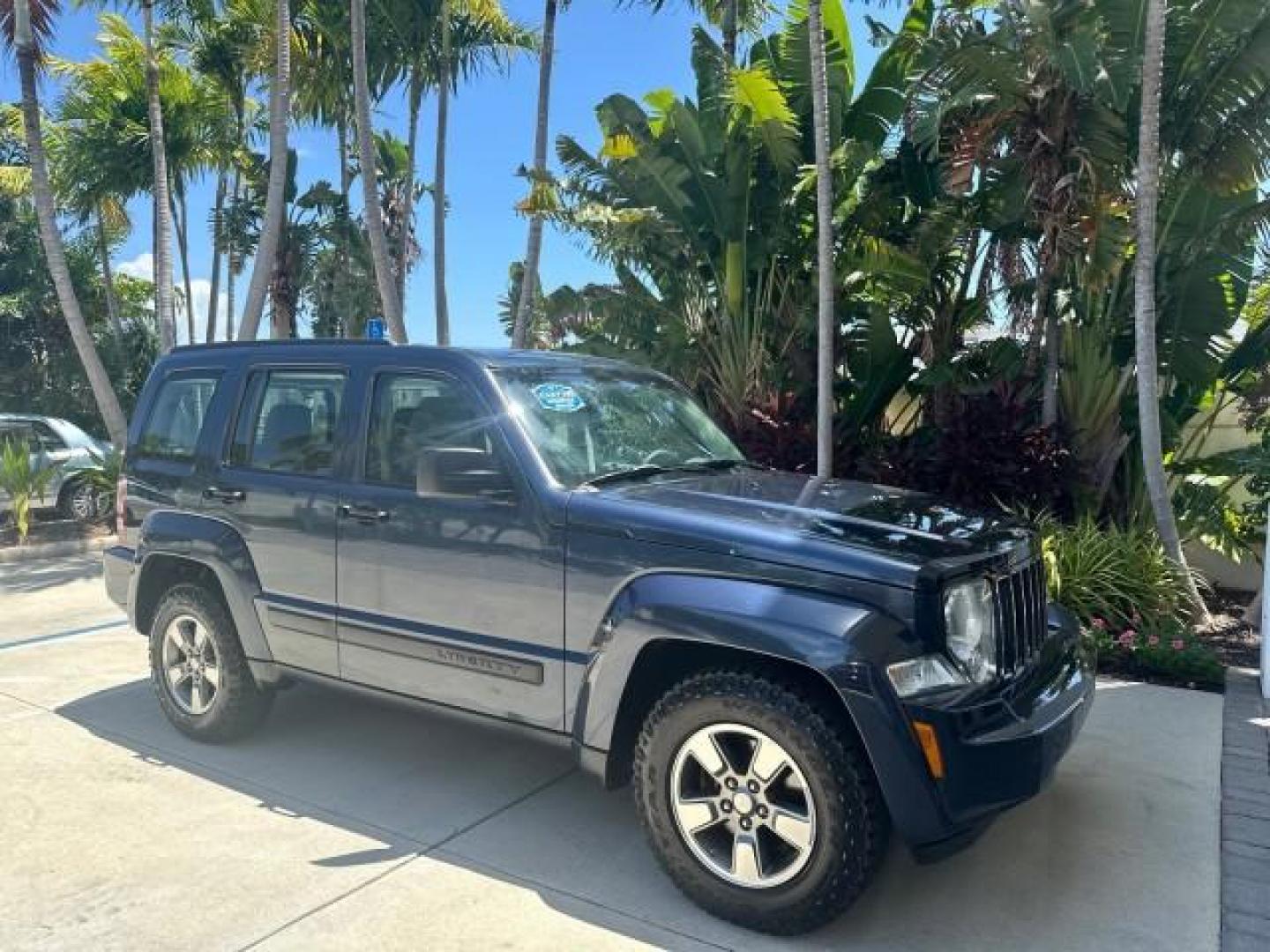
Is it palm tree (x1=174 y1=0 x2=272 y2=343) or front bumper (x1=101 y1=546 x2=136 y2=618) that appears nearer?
front bumper (x1=101 y1=546 x2=136 y2=618)

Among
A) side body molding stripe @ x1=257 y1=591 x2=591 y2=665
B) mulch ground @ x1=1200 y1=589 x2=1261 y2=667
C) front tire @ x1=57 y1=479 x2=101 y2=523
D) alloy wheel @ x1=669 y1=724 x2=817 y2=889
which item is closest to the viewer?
alloy wheel @ x1=669 y1=724 x2=817 y2=889

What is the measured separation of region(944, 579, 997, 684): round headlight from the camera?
3.10 m

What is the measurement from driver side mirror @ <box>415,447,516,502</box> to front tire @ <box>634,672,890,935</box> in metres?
1.02

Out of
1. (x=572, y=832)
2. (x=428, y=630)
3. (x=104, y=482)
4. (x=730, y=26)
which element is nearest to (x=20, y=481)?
(x=104, y=482)

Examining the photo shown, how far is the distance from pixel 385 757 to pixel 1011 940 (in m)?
2.85

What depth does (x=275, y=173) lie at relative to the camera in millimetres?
11945

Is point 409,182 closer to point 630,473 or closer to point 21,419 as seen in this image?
point 21,419

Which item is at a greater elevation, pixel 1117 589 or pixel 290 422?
pixel 290 422

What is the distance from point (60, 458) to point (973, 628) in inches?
496

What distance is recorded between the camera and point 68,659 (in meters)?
6.36

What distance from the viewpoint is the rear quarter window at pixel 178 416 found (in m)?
4.96

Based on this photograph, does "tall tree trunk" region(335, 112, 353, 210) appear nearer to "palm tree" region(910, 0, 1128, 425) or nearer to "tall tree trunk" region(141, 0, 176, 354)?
"tall tree trunk" region(141, 0, 176, 354)

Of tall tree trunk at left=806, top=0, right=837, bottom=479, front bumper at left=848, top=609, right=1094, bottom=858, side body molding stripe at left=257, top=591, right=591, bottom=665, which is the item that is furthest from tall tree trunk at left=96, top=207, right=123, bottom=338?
front bumper at left=848, top=609, right=1094, bottom=858

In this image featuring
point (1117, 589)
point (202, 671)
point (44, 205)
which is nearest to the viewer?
point (202, 671)
